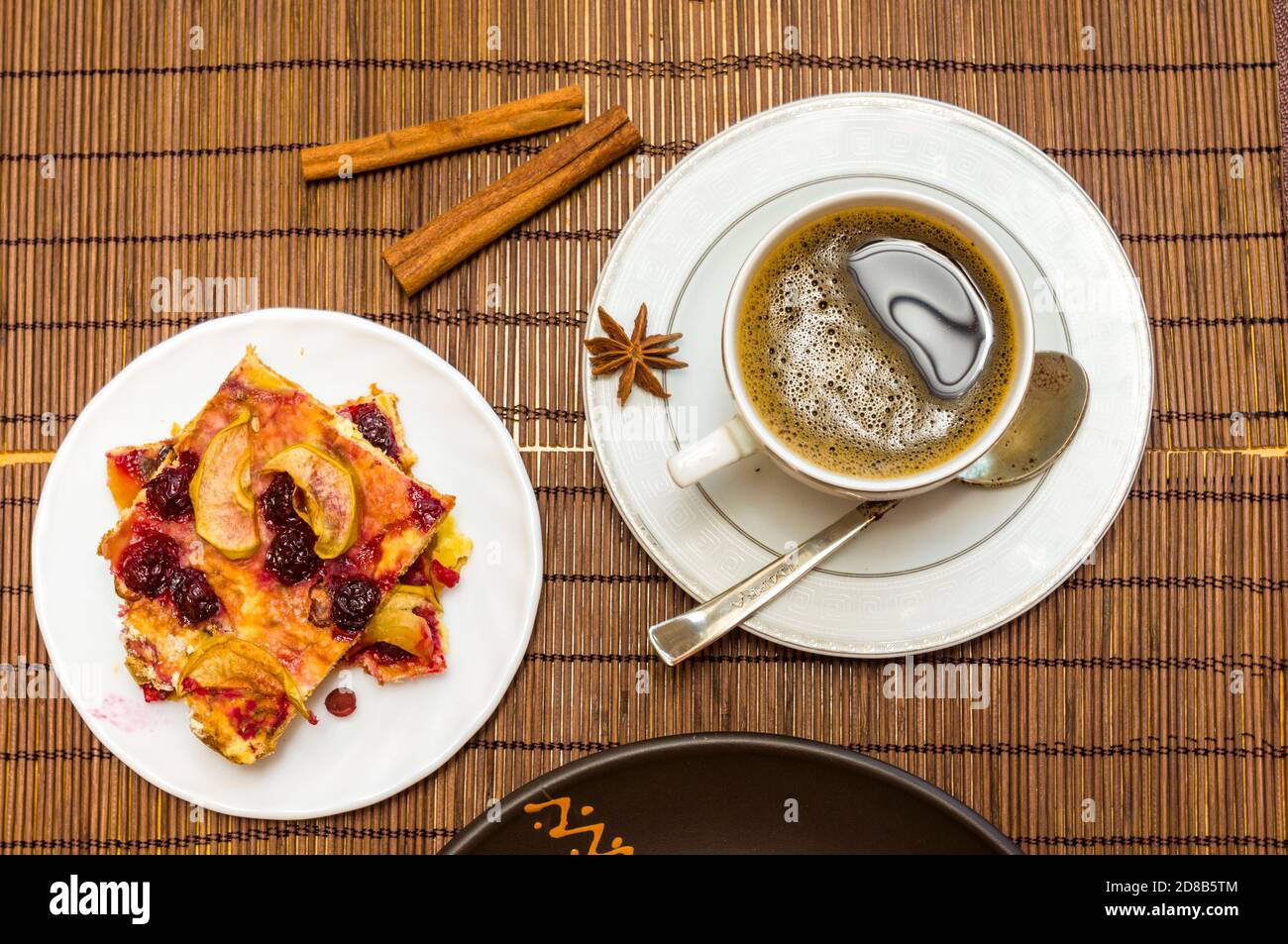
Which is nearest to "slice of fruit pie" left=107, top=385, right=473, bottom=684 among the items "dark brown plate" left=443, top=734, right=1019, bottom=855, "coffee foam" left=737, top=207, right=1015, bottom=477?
"dark brown plate" left=443, top=734, right=1019, bottom=855

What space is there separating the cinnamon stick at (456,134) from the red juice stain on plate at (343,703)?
0.72m

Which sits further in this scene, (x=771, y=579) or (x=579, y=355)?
(x=579, y=355)

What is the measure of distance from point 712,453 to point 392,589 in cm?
50

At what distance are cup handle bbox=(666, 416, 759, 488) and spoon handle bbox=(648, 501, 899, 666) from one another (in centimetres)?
17

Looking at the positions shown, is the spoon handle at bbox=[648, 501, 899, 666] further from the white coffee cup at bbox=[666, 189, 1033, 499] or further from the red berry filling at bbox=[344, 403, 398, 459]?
the red berry filling at bbox=[344, 403, 398, 459]

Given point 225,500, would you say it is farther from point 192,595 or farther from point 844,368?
→ point 844,368

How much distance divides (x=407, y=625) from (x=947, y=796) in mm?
714

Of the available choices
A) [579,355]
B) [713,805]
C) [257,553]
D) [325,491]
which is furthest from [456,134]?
[713,805]

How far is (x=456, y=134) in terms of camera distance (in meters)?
1.29

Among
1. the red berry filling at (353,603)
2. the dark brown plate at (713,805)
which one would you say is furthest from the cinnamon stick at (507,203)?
the dark brown plate at (713,805)

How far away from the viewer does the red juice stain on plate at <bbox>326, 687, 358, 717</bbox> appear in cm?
124

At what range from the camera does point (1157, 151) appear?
1.28 m
